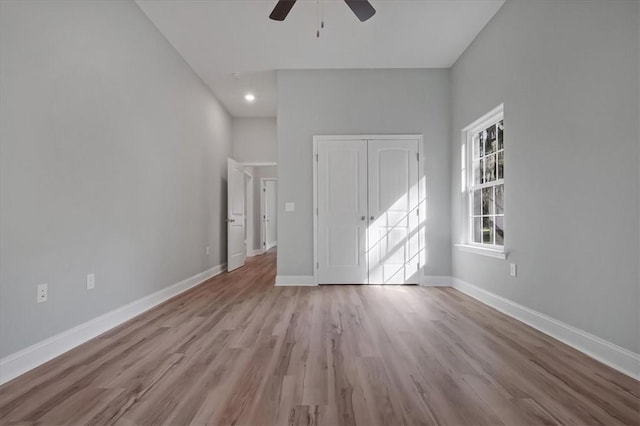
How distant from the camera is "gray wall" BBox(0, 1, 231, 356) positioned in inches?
71.9

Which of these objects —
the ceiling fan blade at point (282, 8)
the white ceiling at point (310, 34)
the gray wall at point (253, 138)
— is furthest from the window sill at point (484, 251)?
the gray wall at point (253, 138)

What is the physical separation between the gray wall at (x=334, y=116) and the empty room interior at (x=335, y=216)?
0.03 metres

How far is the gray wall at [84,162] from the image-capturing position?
1827 mm

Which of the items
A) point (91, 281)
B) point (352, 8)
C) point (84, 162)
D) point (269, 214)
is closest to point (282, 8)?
point (352, 8)

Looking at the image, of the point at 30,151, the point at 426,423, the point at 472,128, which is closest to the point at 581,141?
the point at 472,128

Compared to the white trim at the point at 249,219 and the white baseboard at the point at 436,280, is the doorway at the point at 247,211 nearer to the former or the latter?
the white trim at the point at 249,219

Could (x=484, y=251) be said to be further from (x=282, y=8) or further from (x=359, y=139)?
(x=282, y=8)

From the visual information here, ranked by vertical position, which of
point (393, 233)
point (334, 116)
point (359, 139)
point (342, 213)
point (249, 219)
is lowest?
point (393, 233)

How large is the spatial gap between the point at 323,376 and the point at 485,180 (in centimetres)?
295

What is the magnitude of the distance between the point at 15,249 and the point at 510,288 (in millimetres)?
3708

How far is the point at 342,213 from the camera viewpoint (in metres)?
4.34

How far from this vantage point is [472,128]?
3838mm

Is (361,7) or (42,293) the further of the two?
(361,7)

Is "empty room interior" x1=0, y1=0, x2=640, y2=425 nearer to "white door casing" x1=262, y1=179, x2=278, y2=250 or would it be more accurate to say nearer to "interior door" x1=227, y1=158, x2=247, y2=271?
"interior door" x1=227, y1=158, x2=247, y2=271
